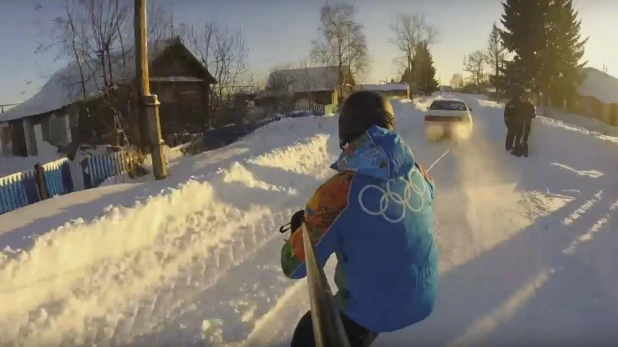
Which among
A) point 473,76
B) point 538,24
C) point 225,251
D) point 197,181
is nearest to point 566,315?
point 225,251

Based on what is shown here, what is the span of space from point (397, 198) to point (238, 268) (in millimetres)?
3804

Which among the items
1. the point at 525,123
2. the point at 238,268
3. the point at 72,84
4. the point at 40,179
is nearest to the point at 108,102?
the point at 72,84

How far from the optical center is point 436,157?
13.7 metres

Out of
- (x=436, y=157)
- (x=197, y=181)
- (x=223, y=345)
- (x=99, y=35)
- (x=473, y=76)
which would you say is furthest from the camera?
(x=473, y=76)

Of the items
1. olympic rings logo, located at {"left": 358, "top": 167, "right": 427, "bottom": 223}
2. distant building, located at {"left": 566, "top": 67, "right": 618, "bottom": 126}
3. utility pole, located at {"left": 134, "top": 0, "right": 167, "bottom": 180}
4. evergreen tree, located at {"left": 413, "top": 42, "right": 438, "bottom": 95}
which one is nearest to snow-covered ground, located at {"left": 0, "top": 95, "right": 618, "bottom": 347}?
utility pole, located at {"left": 134, "top": 0, "right": 167, "bottom": 180}

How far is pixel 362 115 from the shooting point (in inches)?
73.4

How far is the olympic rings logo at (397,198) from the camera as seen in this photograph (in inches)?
66.8

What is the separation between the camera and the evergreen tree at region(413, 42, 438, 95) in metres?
69.2

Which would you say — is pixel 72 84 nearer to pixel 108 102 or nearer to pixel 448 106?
pixel 108 102

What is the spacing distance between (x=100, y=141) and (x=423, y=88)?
60.7 metres

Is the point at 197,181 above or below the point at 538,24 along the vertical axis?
below

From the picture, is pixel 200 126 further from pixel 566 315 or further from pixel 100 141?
pixel 566 315

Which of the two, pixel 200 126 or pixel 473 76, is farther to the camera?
pixel 473 76

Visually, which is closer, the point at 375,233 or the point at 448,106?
the point at 375,233
